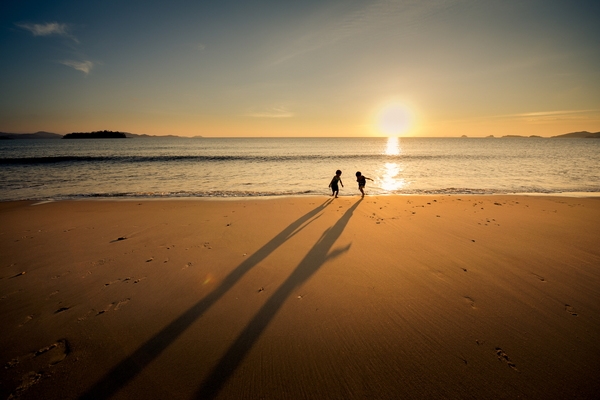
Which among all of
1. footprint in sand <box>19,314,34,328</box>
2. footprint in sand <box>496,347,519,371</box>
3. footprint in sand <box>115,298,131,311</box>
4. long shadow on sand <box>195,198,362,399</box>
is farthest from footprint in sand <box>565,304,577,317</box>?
footprint in sand <box>19,314,34,328</box>

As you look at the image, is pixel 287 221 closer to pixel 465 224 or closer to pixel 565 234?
pixel 465 224

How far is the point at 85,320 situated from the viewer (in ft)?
14.4

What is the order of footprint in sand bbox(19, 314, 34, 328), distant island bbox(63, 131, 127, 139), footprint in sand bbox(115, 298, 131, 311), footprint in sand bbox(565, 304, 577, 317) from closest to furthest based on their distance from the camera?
footprint in sand bbox(19, 314, 34, 328), footprint in sand bbox(565, 304, 577, 317), footprint in sand bbox(115, 298, 131, 311), distant island bbox(63, 131, 127, 139)

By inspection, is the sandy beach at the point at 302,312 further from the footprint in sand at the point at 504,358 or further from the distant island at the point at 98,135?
the distant island at the point at 98,135

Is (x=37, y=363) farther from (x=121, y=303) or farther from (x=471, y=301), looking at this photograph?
(x=471, y=301)

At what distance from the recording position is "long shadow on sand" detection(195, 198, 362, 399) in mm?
3238

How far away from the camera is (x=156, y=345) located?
12.5 ft

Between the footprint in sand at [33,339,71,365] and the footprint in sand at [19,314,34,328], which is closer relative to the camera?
the footprint in sand at [33,339,71,365]

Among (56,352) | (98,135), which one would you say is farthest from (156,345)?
(98,135)

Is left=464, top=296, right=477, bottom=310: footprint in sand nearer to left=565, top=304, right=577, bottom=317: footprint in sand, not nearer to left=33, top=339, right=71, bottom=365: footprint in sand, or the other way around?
left=565, top=304, right=577, bottom=317: footprint in sand

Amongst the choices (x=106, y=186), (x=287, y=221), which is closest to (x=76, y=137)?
(x=106, y=186)

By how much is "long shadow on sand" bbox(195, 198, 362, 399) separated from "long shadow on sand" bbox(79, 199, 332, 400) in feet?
3.34

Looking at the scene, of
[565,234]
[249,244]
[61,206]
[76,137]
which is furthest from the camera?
[76,137]

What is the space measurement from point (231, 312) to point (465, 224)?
9.01m
